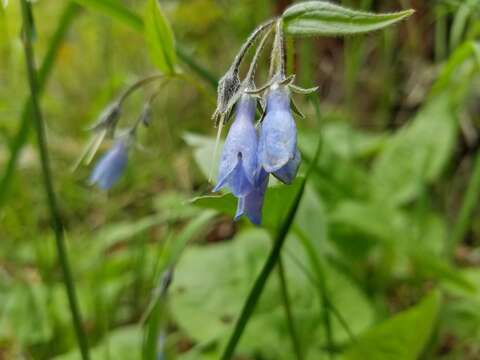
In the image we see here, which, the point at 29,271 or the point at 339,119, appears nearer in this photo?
the point at 29,271

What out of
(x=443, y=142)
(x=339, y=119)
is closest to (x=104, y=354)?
(x=443, y=142)

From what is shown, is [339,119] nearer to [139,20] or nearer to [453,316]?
[453,316]

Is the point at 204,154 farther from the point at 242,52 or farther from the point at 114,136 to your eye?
the point at 242,52

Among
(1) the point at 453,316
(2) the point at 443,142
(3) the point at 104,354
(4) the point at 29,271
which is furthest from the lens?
(4) the point at 29,271

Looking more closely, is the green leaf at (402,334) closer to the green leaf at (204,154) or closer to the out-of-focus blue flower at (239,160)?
the green leaf at (204,154)

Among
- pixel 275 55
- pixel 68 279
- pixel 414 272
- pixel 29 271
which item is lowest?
pixel 29 271

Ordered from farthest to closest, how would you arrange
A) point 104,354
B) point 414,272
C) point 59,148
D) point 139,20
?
point 59,148 → point 414,272 → point 104,354 → point 139,20
